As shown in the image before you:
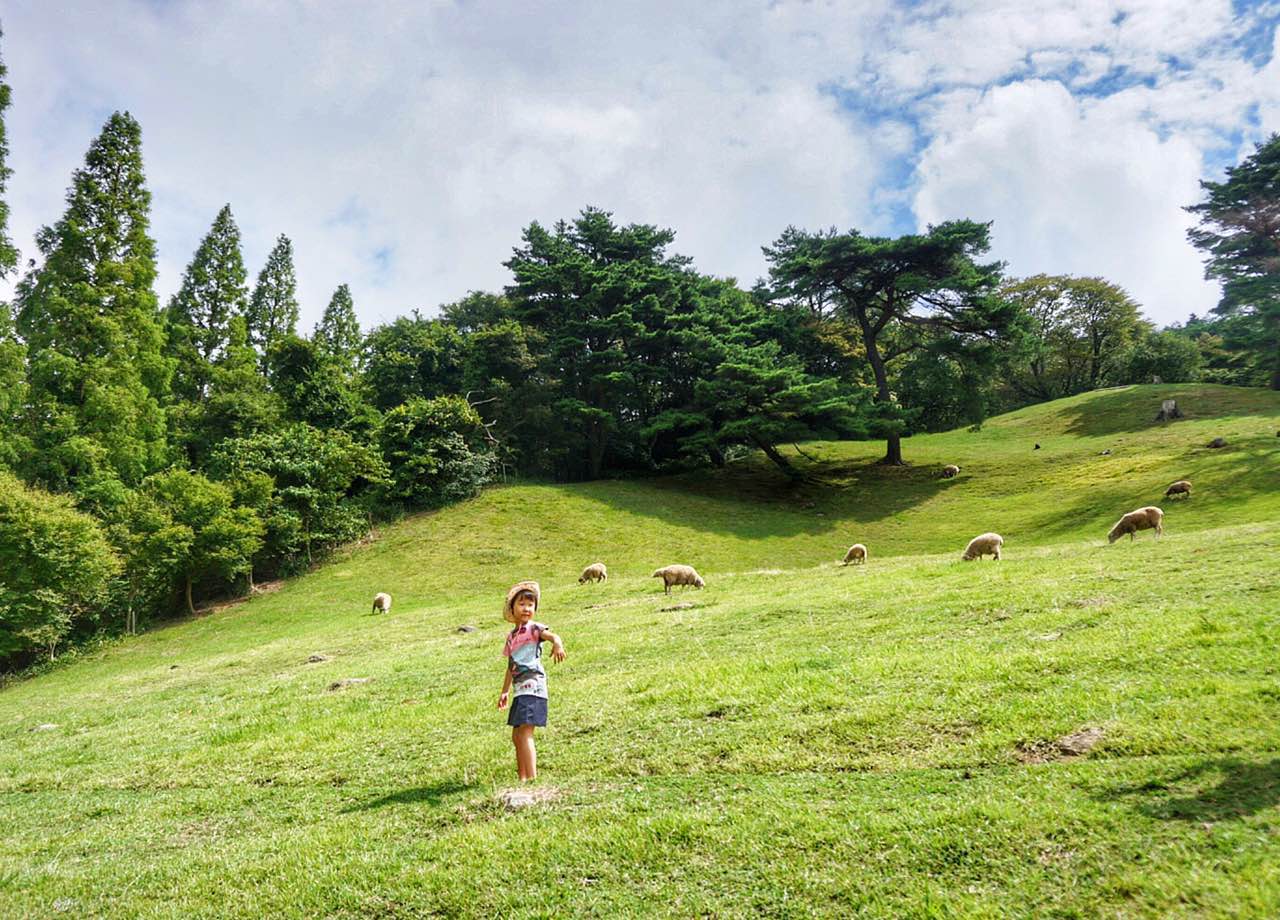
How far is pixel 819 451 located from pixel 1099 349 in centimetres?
4627

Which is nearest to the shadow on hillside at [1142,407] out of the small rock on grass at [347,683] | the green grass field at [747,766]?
the green grass field at [747,766]

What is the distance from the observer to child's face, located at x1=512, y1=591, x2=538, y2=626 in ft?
25.6

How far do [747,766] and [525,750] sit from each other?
243 centimetres

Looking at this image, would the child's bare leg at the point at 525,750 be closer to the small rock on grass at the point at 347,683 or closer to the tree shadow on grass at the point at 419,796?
the tree shadow on grass at the point at 419,796

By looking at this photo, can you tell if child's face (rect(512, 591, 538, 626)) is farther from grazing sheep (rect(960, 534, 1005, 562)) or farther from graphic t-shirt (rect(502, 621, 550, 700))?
grazing sheep (rect(960, 534, 1005, 562))

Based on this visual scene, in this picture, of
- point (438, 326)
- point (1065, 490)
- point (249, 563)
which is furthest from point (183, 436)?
point (1065, 490)

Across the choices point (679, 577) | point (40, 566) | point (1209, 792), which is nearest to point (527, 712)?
point (1209, 792)

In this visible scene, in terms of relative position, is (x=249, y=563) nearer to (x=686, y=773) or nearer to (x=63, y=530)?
(x=63, y=530)

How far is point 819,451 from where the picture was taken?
59.5m

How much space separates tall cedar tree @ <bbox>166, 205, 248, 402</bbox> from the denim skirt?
5905cm

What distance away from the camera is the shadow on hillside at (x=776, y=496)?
1673 inches

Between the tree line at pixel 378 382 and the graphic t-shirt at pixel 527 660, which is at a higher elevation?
the tree line at pixel 378 382

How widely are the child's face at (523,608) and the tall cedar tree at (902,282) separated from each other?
4407cm

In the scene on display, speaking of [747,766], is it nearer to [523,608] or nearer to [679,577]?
[523,608]
